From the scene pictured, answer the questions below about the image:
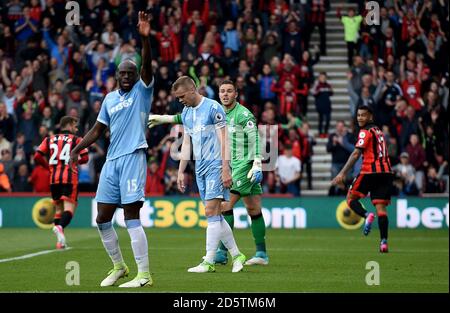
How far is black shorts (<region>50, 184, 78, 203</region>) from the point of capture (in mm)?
19875

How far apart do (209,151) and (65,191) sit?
6.37 meters

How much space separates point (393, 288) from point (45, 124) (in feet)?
56.7

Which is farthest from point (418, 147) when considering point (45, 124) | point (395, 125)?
point (45, 124)

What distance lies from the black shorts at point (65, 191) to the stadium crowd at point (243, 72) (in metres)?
6.72

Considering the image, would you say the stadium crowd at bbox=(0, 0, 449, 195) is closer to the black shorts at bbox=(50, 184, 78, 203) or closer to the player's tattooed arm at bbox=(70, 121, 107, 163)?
the black shorts at bbox=(50, 184, 78, 203)

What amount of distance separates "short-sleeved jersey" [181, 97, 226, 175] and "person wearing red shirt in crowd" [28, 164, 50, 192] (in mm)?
13648

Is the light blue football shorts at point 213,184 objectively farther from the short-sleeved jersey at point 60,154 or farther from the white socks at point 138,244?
the short-sleeved jersey at point 60,154

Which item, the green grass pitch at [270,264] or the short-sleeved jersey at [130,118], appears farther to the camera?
the green grass pitch at [270,264]

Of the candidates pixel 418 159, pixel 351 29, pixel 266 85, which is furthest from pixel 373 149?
pixel 351 29

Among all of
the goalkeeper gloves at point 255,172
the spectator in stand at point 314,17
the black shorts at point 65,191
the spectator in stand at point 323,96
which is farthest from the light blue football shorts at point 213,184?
the spectator in stand at point 314,17

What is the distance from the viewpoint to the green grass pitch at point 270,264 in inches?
492

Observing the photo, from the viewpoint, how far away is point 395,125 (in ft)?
92.3
